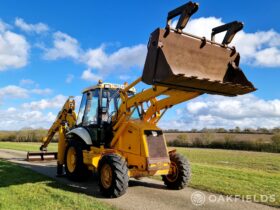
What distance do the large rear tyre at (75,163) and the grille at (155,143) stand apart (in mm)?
2524

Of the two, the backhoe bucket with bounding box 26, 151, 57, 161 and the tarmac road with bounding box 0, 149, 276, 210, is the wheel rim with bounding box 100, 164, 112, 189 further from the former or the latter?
the backhoe bucket with bounding box 26, 151, 57, 161

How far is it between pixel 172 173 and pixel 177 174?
21cm

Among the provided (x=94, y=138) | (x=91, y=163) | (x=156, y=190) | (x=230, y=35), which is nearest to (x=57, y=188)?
(x=91, y=163)

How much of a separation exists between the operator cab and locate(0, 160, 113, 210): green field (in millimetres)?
1867

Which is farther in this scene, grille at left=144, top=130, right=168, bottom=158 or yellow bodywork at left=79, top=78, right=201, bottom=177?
grille at left=144, top=130, right=168, bottom=158

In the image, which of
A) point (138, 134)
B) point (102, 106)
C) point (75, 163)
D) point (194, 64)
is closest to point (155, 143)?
point (138, 134)

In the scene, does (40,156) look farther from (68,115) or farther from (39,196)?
(39,196)

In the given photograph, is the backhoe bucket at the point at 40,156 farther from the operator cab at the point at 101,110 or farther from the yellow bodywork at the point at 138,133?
the yellow bodywork at the point at 138,133

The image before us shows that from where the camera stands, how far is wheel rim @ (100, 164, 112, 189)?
8.74 metres

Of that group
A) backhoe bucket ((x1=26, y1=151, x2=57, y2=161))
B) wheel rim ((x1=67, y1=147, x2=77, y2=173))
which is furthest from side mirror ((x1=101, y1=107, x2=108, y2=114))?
backhoe bucket ((x1=26, y1=151, x2=57, y2=161))

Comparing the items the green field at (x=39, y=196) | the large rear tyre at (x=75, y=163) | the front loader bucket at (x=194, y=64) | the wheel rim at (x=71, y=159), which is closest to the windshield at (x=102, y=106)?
the large rear tyre at (x=75, y=163)

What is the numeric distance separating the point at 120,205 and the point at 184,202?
5.09 feet

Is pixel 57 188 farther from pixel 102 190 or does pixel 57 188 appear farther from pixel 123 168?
pixel 123 168

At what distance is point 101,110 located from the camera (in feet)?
35.3
